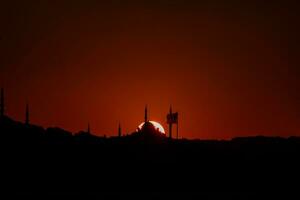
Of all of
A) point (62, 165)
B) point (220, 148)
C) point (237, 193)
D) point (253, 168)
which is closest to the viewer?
point (237, 193)

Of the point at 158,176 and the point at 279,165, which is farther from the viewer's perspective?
the point at 279,165

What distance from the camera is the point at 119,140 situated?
106 meters

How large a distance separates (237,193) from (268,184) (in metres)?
10.8

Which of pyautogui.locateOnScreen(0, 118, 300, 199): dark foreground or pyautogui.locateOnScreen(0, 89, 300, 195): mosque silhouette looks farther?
pyautogui.locateOnScreen(0, 89, 300, 195): mosque silhouette

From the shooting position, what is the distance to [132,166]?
9744cm

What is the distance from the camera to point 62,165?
9400 centimetres

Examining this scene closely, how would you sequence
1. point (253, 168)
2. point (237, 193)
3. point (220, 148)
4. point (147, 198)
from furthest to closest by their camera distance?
point (220, 148) → point (253, 168) → point (237, 193) → point (147, 198)

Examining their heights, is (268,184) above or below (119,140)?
below

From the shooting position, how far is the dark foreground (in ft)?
289

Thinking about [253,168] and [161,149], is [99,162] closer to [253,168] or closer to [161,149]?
[161,149]

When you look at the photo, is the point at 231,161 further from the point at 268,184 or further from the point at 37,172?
the point at 37,172

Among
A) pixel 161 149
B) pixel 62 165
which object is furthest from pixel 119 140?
pixel 62 165

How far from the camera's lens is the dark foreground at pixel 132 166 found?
8818cm

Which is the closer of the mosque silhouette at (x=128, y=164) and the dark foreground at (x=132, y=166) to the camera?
the dark foreground at (x=132, y=166)
